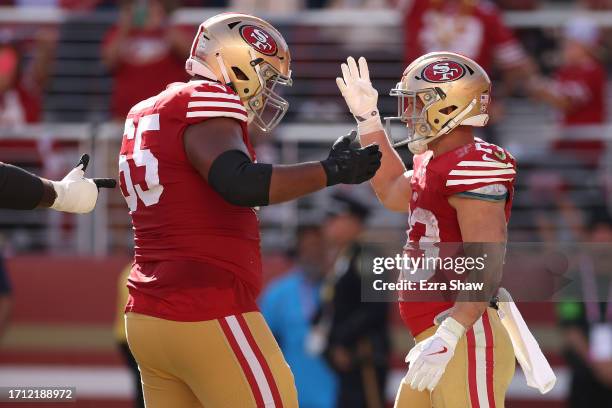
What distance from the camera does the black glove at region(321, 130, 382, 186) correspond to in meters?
4.12

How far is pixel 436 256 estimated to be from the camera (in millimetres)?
4402

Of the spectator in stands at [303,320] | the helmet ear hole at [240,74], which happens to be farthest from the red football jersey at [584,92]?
the helmet ear hole at [240,74]

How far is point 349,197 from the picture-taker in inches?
317

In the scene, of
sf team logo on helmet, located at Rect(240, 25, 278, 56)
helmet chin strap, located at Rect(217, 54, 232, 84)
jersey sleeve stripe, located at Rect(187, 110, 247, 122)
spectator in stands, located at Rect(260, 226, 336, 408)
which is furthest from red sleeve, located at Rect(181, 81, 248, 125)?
spectator in stands, located at Rect(260, 226, 336, 408)

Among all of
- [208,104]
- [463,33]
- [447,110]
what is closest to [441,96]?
[447,110]

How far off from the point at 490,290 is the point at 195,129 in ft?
3.76

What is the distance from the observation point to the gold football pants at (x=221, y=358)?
13.3 feet

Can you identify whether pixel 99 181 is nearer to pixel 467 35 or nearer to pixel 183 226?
pixel 183 226

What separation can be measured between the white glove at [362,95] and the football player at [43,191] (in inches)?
39.9

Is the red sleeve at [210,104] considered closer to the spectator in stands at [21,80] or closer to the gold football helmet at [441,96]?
the gold football helmet at [441,96]

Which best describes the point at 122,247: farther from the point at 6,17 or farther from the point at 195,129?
the point at 195,129

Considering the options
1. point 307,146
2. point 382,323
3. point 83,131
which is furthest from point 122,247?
point 382,323

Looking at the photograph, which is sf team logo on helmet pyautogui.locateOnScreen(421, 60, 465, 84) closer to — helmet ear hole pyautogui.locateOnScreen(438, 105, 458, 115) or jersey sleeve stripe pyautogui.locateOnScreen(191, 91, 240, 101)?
helmet ear hole pyautogui.locateOnScreen(438, 105, 458, 115)

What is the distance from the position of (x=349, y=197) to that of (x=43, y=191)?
383 centimetres
